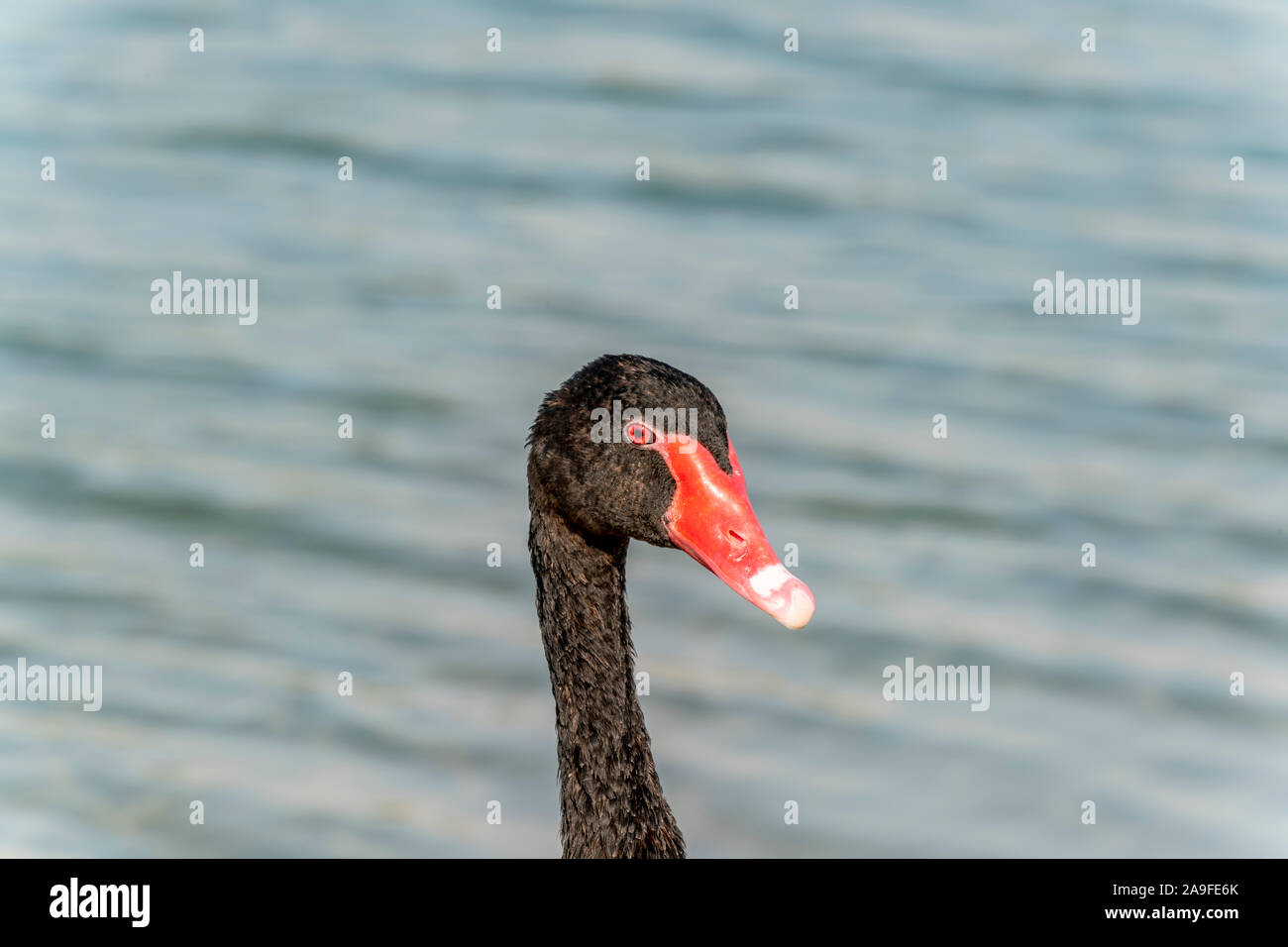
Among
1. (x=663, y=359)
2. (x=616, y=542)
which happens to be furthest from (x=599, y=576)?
(x=663, y=359)

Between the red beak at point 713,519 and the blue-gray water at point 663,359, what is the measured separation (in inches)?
86.2

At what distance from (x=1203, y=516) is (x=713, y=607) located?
2543mm

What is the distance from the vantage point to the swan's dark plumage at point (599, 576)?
13.8 ft

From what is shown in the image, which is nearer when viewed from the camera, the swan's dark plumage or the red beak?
the red beak

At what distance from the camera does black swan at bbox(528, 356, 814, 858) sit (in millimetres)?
4156

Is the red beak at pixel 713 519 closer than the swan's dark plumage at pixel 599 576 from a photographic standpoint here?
Yes

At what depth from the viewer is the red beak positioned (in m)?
4.08

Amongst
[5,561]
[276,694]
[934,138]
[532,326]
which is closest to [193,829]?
[276,694]

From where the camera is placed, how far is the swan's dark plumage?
4.20 metres

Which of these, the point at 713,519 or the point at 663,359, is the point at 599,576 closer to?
the point at 713,519

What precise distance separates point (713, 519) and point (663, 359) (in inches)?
151

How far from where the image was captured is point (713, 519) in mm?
4152

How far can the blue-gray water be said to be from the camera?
631cm

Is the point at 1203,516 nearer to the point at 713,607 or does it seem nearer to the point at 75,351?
the point at 713,607
